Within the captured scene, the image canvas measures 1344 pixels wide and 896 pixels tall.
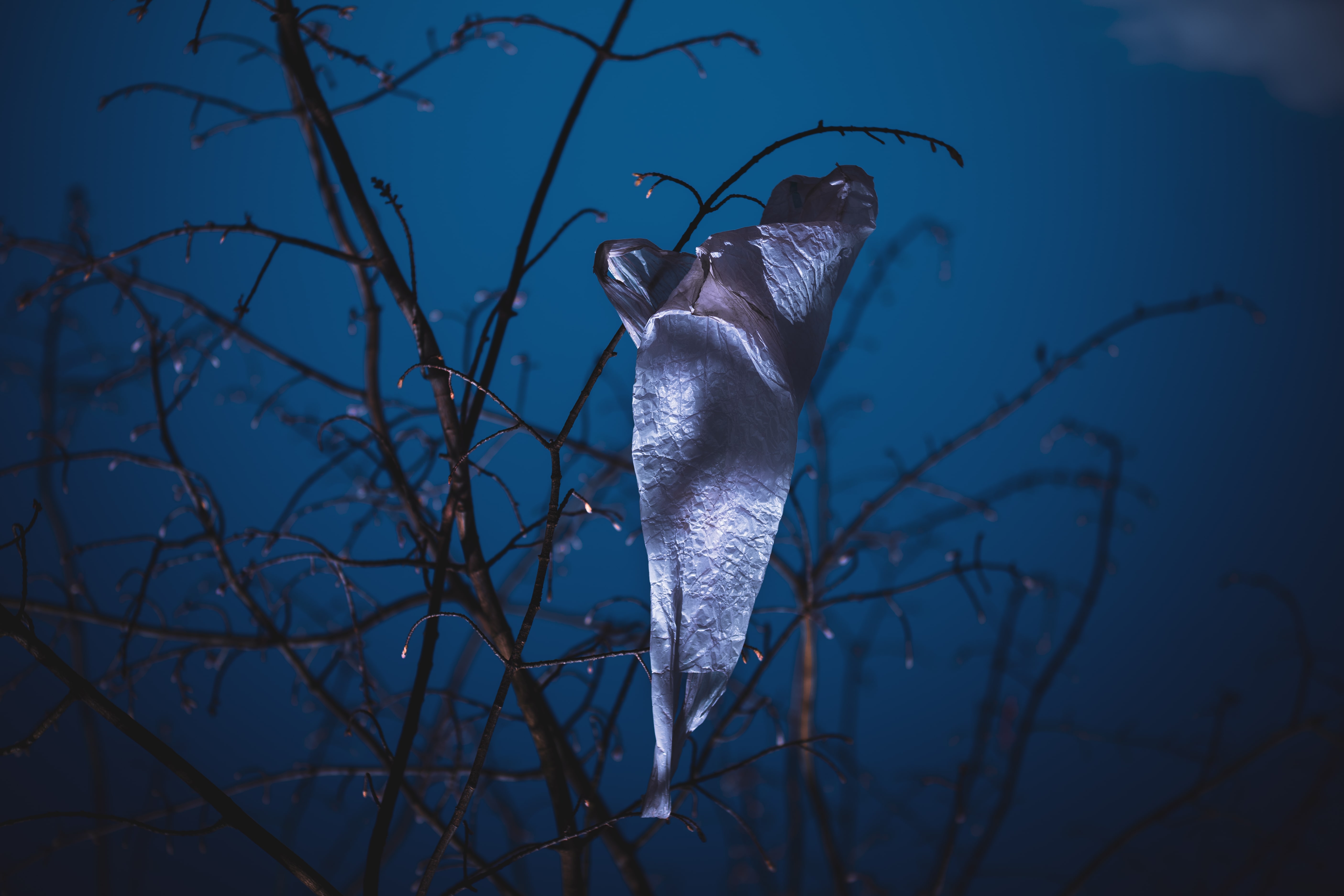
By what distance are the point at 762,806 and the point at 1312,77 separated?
165cm

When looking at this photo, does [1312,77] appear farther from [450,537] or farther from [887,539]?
[450,537]

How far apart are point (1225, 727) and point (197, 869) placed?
2434 millimetres

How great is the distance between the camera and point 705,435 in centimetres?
29

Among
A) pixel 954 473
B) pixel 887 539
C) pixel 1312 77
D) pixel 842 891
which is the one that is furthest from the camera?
pixel 954 473

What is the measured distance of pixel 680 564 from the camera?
29 centimetres

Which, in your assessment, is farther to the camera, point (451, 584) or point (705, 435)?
point (451, 584)

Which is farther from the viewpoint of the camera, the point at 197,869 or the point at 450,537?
the point at 197,869

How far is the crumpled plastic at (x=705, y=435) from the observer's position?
28cm

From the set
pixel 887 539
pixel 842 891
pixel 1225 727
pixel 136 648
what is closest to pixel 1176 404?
pixel 1225 727

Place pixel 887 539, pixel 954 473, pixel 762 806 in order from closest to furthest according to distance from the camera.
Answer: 1. pixel 887 539
2. pixel 762 806
3. pixel 954 473

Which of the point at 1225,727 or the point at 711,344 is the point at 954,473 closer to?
the point at 1225,727

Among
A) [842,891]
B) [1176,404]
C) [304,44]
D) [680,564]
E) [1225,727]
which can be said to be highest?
[1176,404]

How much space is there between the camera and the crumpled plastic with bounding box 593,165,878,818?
283 millimetres

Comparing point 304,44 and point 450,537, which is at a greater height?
point 304,44
